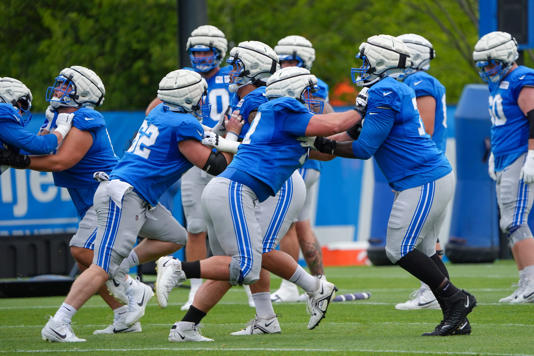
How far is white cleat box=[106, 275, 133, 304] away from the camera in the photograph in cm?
696

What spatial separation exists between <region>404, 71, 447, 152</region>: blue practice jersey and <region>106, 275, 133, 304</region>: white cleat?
2.65 m

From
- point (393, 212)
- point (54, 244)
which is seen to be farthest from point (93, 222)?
point (54, 244)

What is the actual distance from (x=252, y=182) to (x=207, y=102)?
8.07 feet

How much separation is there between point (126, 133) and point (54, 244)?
82.7 inches

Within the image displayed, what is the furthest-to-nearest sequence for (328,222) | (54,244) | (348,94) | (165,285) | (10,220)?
(348,94) → (328,222) → (10,220) → (54,244) → (165,285)

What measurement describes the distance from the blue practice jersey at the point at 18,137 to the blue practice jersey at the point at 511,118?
141 inches

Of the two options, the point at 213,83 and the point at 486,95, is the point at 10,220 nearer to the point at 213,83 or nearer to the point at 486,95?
the point at 213,83

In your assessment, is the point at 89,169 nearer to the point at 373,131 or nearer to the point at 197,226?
the point at 197,226

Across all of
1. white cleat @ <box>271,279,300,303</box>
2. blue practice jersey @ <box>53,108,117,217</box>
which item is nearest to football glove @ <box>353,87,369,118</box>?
blue practice jersey @ <box>53,108,117,217</box>

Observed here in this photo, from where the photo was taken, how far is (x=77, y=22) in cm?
1964

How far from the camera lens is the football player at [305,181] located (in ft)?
28.5

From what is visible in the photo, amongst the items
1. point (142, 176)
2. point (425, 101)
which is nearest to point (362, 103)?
point (142, 176)

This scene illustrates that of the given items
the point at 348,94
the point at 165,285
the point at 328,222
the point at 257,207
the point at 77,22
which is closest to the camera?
the point at 165,285

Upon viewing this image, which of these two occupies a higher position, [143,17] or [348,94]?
[143,17]
